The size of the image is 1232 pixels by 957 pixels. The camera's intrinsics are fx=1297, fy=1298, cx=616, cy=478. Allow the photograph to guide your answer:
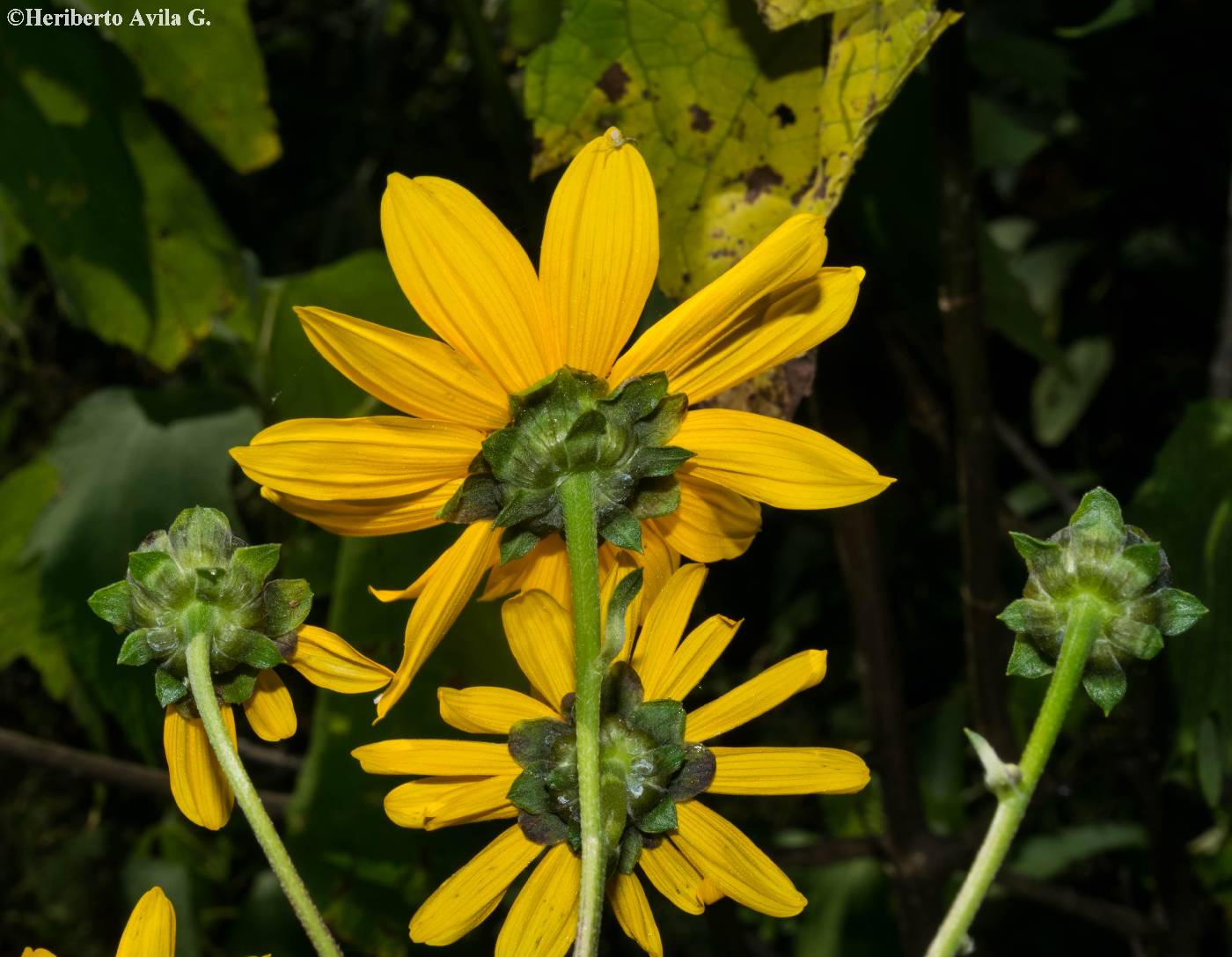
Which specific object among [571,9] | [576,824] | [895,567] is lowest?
[895,567]

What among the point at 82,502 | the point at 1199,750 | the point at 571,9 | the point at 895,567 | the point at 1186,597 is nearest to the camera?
the point at 1186,597

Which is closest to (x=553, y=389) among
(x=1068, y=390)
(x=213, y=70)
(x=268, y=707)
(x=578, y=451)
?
(x=578, y=451)

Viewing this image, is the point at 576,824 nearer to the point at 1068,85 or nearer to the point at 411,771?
the point at 411,771

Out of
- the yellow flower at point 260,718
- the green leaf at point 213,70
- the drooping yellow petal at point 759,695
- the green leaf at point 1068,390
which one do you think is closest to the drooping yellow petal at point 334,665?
the yellow flower at point 260,718

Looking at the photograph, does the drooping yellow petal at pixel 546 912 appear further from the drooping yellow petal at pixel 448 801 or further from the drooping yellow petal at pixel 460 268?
the drooping yellow petal at pixel 460 268

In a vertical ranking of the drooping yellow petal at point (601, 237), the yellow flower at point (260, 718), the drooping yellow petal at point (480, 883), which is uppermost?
the drooping yellow petal at point (601, 237)

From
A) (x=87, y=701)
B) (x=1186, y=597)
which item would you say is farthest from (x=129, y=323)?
(x=1186, y=597)

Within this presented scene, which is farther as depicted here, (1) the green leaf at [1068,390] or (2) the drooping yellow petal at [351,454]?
(1) the green leaf at [1068,390]
